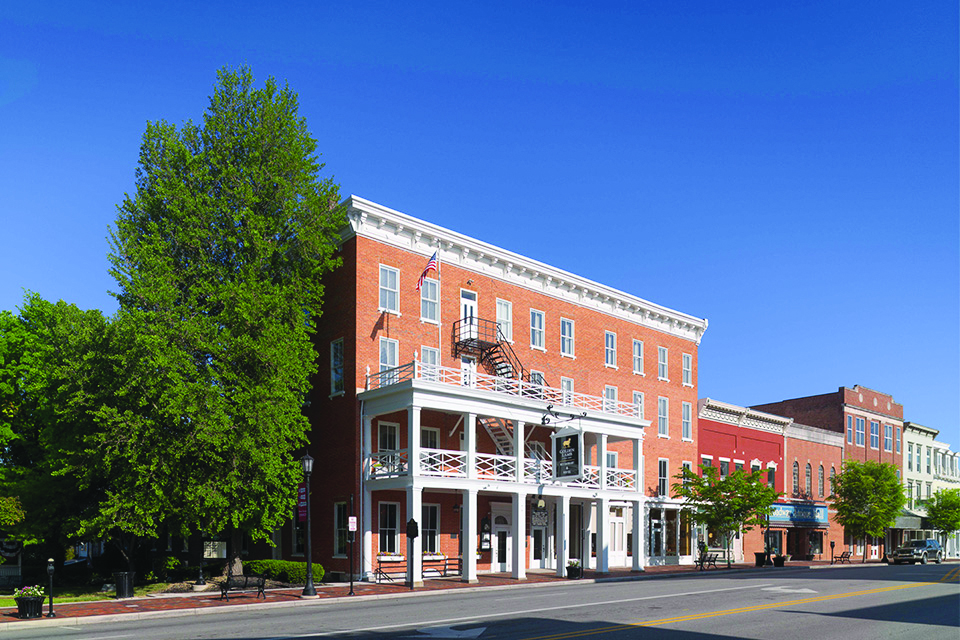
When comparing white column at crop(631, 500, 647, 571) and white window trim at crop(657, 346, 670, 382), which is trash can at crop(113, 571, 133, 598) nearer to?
white column at crop(631, 500, 647, 571)

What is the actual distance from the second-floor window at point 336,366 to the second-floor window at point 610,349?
1673 cm

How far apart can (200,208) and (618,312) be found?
2480 cm

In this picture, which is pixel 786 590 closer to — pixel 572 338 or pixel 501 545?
pixel 501 545

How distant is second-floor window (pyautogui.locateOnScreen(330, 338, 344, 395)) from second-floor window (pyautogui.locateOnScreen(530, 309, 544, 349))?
34.3 feet

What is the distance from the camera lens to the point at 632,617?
18922mm

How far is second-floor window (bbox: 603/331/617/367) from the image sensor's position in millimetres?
45906

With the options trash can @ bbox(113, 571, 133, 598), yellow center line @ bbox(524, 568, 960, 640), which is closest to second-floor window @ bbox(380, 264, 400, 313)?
trash can @ bbox(113, 571, 133, 598)

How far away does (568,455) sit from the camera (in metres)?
34.2

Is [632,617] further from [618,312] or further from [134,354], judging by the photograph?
[618,312]

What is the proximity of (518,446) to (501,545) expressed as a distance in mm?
6448

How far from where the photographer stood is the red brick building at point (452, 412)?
32531 millimetres

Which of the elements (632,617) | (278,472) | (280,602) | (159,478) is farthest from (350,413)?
(632,617)

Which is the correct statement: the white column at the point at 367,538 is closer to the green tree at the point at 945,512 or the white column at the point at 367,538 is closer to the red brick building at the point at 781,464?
the red brick building at the point at 781,464

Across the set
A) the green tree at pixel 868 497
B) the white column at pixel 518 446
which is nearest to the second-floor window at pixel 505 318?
the white column at pixel 518 446
